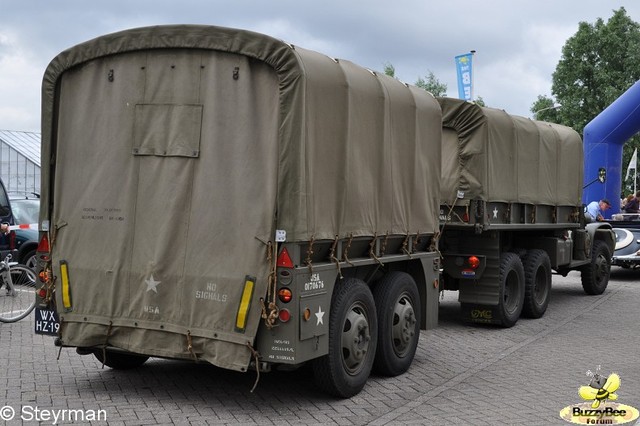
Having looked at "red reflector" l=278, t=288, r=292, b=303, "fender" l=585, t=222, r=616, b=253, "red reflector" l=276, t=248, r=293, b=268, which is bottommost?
"red reflector" l=278, t=288, r=292, b=303

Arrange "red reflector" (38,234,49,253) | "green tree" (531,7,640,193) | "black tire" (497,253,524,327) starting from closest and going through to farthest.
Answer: "red reflector" (38,234,49,253) → "black tire" (497,253,524,327) → "green tree" (531,7,640,193)

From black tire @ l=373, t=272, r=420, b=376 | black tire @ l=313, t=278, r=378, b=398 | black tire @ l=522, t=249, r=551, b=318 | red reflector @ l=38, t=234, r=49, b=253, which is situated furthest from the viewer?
black tire @ l=522, t=249, r=551, b=318

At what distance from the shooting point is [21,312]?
11406 millimetres

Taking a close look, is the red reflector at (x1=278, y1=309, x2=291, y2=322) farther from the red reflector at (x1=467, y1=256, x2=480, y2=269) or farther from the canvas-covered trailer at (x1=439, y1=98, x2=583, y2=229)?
the red reflector at (x1=467, y1=256, x2=480, y2=269)

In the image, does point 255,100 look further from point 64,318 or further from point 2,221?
point 2,221

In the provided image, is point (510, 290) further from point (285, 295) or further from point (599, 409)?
point (285, 295)

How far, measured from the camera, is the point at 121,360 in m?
8.11

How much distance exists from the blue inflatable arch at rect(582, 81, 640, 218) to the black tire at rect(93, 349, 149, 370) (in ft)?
56.7

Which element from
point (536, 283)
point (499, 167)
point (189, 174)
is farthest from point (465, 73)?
point (189, 174)

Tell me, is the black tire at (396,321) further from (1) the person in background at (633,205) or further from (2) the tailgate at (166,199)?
(1) the person in background at (633,205)

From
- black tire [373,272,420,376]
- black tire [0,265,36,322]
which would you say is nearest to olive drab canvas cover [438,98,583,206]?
black tire [373,272,420,376]

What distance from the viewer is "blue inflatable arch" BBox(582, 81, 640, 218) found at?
22906mm

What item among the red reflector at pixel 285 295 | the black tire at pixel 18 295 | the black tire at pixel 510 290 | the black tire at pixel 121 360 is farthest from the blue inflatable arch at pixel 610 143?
the red reflector at pixel 285 295

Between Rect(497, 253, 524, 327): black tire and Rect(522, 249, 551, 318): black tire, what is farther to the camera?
Rect(522, 249, 551, 318): black tire
